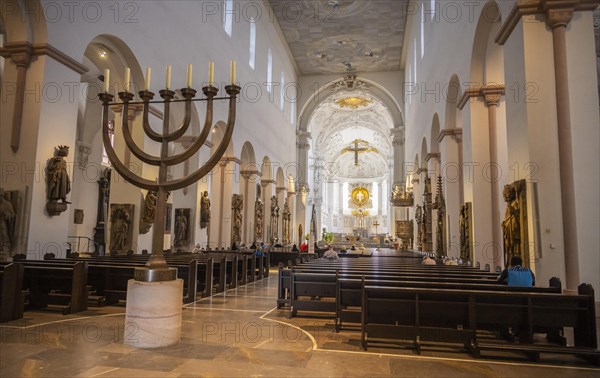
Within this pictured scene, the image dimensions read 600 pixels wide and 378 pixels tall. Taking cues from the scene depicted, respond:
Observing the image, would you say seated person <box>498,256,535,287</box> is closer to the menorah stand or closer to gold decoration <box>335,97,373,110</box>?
the menorah stand

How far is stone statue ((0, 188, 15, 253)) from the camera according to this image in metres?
7.00

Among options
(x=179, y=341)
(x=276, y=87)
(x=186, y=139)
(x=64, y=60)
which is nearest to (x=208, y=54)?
(x=186, y=139)

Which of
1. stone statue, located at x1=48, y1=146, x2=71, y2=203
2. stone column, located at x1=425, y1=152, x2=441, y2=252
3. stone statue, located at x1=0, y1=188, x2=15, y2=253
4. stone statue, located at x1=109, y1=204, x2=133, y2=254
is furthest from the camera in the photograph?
stone column, located at x1=425, y1=152, x2=441, y2=252

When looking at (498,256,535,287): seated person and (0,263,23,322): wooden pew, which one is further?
(498,256,535,287): seated person

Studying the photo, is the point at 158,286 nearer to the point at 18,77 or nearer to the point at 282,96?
the point at 18,77

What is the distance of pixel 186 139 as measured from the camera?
13.3 m

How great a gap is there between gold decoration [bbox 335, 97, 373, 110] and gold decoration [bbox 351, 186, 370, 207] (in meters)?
16.2

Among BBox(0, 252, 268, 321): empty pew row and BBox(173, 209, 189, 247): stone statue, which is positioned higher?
BBox(173, 209, 189, 247): stone statue

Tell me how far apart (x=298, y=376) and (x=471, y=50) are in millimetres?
8674

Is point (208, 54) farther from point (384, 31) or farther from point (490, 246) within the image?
point (384, 31)

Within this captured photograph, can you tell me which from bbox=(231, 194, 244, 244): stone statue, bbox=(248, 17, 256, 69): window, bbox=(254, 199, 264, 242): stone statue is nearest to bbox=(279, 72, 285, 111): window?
bbox=(248, 17, 256, 69): window

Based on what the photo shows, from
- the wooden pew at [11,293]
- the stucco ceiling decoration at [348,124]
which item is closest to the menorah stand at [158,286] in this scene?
the wooden pew at [11,293]

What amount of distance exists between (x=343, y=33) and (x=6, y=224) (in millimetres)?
20270

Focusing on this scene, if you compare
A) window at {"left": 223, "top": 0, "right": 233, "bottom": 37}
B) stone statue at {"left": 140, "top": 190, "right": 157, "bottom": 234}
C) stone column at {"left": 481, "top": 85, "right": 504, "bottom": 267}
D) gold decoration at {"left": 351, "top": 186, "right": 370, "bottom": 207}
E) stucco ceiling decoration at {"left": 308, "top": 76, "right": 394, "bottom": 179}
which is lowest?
stone statue at {"left": 140, "top": 190, "right": 157, "bottom": 234}
